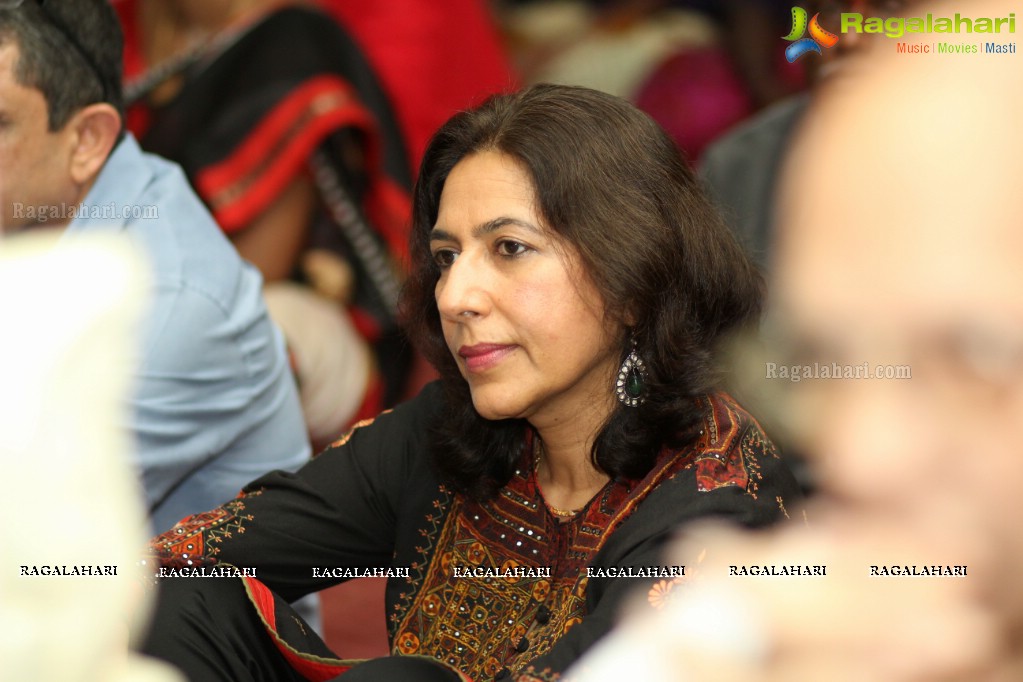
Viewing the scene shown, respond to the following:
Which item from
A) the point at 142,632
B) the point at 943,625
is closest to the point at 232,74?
the point at 142,632

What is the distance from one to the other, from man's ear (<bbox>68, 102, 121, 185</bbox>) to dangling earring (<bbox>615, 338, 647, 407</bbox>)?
4.04ft

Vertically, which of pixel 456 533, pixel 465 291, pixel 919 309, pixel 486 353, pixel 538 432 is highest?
pixel 919 309

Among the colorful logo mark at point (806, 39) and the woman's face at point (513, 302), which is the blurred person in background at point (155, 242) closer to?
the woman's face at point (513, 302)

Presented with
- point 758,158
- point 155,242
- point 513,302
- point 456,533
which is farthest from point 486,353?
point 758,158

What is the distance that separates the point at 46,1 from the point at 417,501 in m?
1.28

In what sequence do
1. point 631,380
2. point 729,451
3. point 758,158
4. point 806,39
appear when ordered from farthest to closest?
point 758,158
point 806,39
point 631,380
point 729,451

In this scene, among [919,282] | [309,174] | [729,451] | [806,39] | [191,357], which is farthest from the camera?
[309,174]

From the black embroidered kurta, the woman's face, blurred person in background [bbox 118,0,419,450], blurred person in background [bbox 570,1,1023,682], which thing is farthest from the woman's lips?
blurred person in background [bbox 118,0,419,450]

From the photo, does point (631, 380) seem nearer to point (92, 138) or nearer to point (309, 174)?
point (92, 138)

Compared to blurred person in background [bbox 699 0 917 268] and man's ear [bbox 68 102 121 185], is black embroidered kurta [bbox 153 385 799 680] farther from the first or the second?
blurred person in background [bbox 699 0 917 268]

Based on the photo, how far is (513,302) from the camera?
177 cm

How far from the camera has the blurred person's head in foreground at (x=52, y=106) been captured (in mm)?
2252

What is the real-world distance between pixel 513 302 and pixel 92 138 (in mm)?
1130

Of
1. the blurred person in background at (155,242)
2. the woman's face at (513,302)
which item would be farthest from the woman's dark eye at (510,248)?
the blurred person in background at (155,242)
